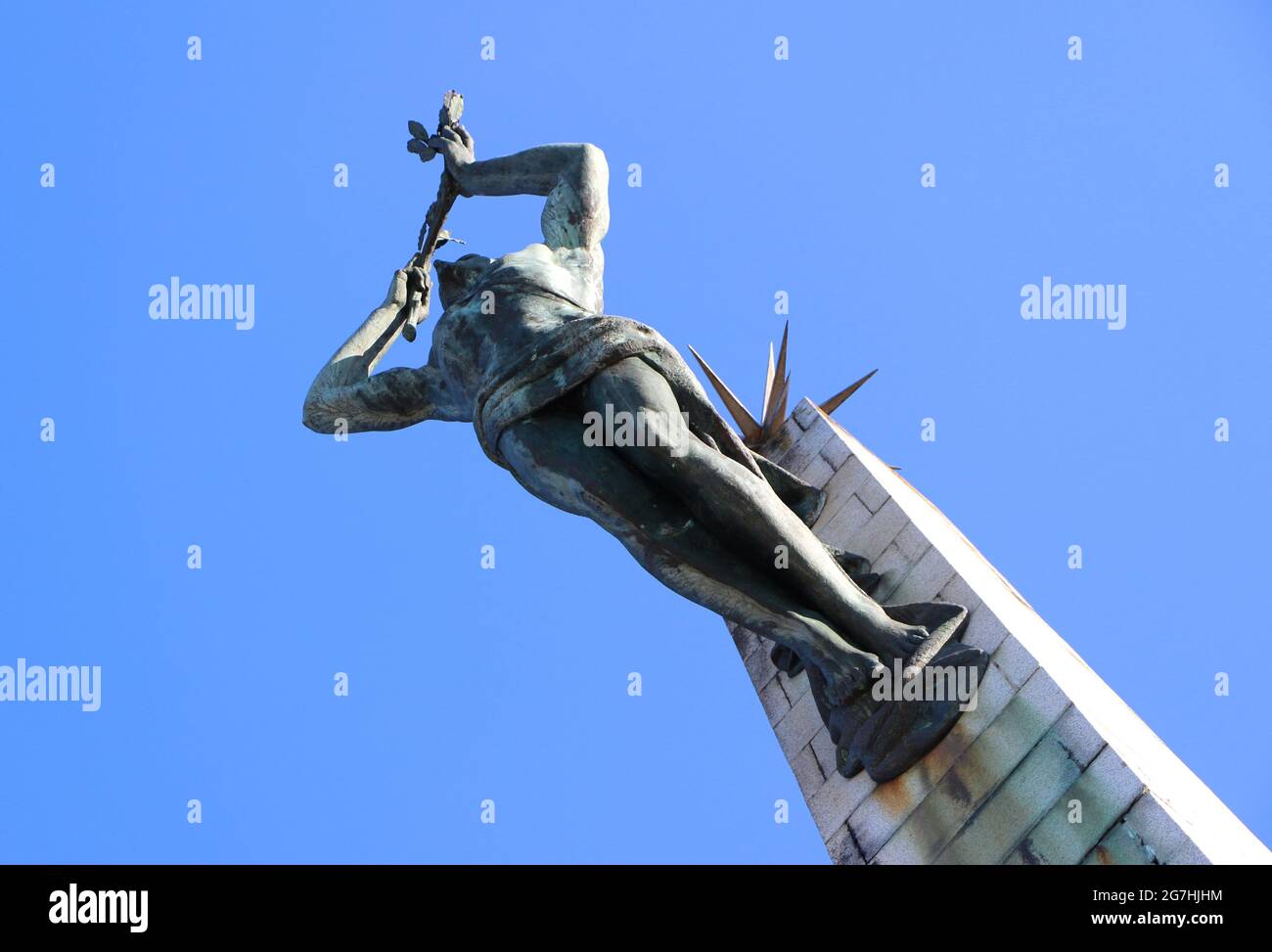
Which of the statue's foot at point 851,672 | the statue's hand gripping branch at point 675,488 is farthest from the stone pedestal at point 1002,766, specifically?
the statue's foot at point 851,672

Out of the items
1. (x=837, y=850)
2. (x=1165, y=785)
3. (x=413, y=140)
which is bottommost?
(x=837, y=850)

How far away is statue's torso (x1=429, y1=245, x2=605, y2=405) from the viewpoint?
8.05m

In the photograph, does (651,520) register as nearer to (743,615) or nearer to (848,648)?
(743,615)

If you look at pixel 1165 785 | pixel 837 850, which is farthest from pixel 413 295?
pixel 1165 785

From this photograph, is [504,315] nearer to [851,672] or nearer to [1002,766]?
[851,672]

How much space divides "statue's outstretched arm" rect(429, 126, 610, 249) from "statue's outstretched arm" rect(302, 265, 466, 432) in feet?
2.55

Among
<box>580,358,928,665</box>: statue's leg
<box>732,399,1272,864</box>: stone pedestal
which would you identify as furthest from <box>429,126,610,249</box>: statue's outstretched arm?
<box>732,399,1272,864</box>: stone pedestal

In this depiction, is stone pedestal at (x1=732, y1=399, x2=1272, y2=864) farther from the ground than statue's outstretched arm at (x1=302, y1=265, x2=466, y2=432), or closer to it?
closer to it

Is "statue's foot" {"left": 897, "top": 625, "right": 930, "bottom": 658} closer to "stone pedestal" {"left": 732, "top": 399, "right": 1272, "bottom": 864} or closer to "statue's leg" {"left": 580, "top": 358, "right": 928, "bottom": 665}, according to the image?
"statue's leg" {"left": 580, "top": 358, "right": 928, "bottom": 665}

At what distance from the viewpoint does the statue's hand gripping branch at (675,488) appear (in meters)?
7.48

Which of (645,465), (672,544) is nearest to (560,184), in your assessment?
→ (645,465)

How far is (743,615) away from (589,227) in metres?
2.48
